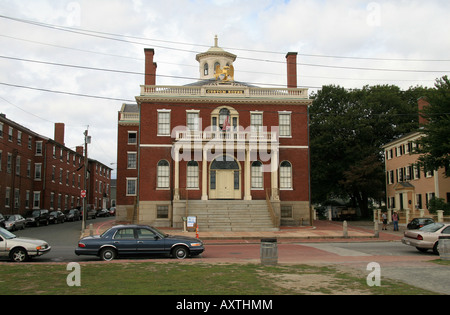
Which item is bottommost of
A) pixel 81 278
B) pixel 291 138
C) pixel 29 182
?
pixel 81 278

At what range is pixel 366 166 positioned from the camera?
161 ft

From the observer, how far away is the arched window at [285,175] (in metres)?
38.1

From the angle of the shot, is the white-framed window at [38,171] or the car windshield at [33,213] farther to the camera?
the white-framed window at [38,171]

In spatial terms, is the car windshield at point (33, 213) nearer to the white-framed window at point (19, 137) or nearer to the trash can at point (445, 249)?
the white-framed window at point (19, 137)

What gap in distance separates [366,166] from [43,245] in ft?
130

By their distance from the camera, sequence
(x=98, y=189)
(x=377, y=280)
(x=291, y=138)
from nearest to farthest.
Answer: (x=377, y=280), (x=291, y=138), (x=98, y=189)

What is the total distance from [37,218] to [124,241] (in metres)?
29.2

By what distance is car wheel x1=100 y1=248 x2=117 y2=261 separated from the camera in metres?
16.9

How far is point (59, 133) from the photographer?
64875 mm

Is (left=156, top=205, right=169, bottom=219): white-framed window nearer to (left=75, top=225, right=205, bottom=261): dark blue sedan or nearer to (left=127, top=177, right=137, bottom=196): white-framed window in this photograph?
(left=127, top=177, right=137, bottom=196): white-framed window

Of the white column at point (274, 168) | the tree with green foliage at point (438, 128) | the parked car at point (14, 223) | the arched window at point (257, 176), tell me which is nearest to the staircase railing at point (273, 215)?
the white column at point (274, 168)

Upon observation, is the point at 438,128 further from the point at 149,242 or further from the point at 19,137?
the point at 19,137
